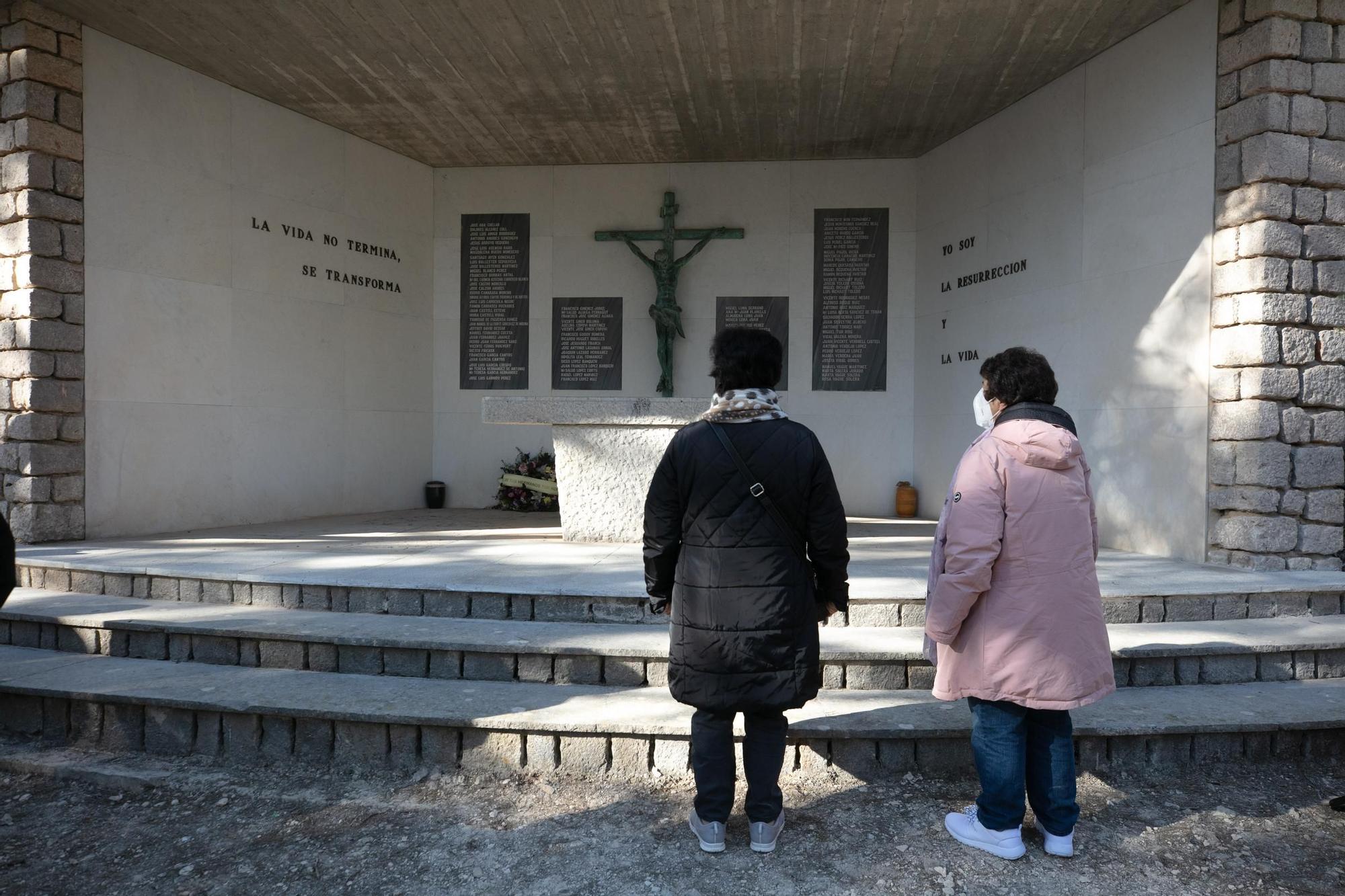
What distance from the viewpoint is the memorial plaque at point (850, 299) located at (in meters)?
8.26

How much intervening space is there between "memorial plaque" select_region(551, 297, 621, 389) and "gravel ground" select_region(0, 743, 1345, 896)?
591 centimetres

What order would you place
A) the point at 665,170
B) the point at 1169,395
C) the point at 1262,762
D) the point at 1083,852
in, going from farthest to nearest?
the point at 665,170 < the point at 1169,395 < the point at 1262,762 < the point at 1083,852

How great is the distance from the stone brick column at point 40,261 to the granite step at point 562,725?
2.87 m

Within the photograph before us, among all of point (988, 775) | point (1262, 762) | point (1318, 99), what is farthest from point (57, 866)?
point (1318, 99)

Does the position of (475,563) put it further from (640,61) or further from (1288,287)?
(1288,287)

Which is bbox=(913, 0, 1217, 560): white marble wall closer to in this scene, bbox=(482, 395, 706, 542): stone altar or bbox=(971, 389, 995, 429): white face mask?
bbox=(482, 395, 706, 542): stone altar

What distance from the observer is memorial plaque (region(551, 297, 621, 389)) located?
862 centimetres

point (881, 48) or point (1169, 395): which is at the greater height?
point (881, 48)

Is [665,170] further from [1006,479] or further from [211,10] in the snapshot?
[1006,479]

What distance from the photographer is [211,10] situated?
18.4 ft

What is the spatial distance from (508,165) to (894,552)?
19.0 feet

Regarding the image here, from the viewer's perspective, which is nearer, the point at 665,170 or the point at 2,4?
the point at 2,4

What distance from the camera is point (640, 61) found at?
629cm

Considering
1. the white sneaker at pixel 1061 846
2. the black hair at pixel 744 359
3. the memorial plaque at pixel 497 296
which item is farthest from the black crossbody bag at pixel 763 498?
the memorial plaque at pixel 497 296
